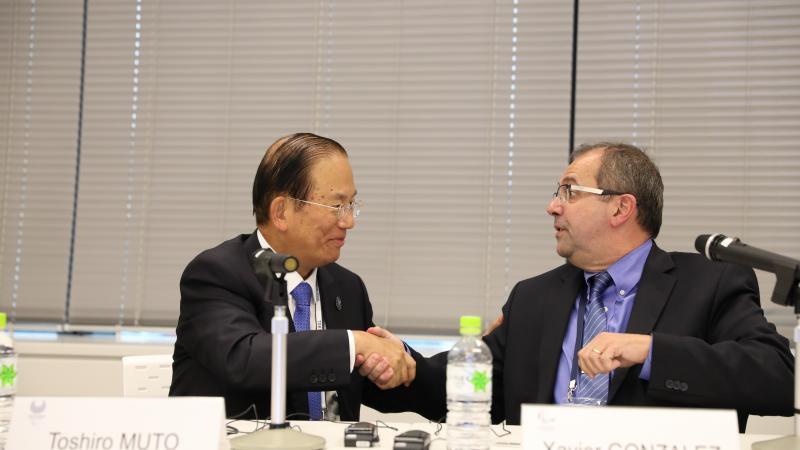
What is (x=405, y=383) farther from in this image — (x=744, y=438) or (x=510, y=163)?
(x=510, y=163)

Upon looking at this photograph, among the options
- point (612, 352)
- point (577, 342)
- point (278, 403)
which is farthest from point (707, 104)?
point (278, 403)

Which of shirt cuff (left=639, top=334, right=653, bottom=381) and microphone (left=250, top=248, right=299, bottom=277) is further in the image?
shirt cuff (left=639, top=334, right=653, bottom=381)

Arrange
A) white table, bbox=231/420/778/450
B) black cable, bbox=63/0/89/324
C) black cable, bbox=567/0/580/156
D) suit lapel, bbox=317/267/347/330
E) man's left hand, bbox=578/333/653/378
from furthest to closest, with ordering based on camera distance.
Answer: black cable, bbox=63/0/89/324 → black cable, bbox=567/0/580/156 → suit lapel, bbox=317/267/347/330 → man's left hand, bbox=578/333/653/378 → white table, bbox=231/420/778/450

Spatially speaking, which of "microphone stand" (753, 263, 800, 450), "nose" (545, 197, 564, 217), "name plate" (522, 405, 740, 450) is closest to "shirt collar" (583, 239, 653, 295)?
"nose" (545, 197, 564, 217)

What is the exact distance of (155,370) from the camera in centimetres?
283

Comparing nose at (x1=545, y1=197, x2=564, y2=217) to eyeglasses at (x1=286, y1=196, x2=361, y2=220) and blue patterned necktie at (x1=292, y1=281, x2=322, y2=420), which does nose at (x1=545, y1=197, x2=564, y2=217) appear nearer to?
eyeglasses at (x1=286, y1=196, x2=361, y2=220)

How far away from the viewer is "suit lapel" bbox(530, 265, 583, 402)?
2.54 metres

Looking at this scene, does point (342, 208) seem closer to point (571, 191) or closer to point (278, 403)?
point (571, 191)

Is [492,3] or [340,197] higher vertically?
[492,3]

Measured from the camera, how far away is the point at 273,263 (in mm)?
1834

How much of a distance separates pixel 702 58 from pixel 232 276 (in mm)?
2627

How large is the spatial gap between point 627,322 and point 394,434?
2.93ft

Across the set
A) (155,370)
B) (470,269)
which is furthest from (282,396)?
(470,269)

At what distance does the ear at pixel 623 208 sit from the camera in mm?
2650
